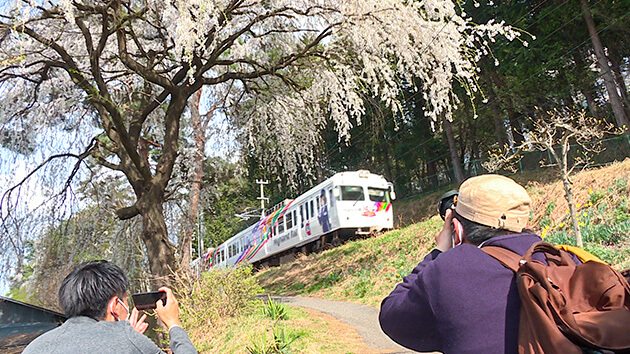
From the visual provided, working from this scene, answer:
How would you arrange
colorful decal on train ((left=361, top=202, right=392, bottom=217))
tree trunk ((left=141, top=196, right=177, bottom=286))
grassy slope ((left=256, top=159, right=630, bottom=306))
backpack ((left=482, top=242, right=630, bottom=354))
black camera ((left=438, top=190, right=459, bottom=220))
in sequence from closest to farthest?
backpack ((left=482, top=242, right=630, bottom=354)) < black camera ((left=438, top=190, right=459, bottom=220)) < tree trunk ((left=141, top=196, right=177, bottom=286)) < grassy slope ((left=256, top=159, right=630, bottom=306)) < colorful decal on train ((left=361, top=202, right=392, bottom=217))

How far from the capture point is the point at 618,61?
21656 millimetres

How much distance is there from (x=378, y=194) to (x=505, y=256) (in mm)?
18867

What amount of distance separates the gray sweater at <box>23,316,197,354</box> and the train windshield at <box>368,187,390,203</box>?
1827 cm

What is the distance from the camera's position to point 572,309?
4.78 ft

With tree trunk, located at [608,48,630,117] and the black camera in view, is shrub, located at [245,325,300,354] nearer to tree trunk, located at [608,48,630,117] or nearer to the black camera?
the black camera

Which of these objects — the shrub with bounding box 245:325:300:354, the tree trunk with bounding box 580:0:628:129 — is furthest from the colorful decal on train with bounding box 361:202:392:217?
the shrub with bounding box 245:325:300:354

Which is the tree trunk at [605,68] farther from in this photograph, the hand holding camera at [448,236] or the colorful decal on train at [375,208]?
the hand holding camera at [448,236]

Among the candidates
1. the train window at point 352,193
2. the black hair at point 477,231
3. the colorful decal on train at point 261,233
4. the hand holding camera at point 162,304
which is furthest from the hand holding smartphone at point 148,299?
the colorful decal on train at point 261,233

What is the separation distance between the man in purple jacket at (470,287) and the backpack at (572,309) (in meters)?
0.08

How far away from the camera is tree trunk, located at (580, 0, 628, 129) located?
709 inches

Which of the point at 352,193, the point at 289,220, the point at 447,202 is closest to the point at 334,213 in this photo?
the point at 352,193

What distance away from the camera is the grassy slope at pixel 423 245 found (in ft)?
29.7

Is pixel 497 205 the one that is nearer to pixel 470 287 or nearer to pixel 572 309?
pixel 470 287

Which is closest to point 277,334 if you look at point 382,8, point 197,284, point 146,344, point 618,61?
point 197,284
